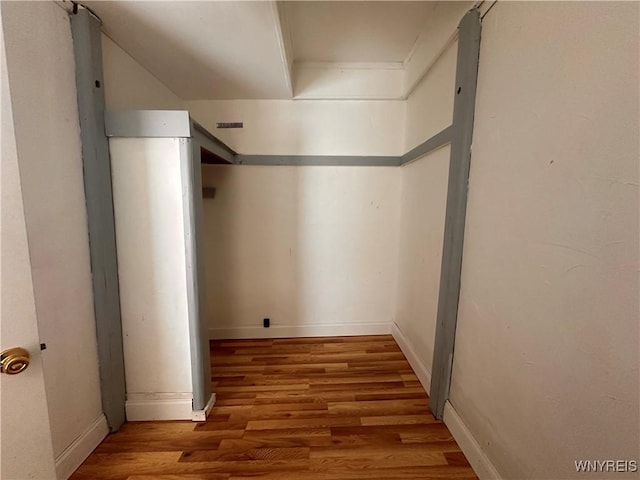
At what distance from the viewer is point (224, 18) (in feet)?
4.38

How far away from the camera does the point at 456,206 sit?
57.7 inches

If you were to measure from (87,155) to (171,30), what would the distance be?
2.84ft

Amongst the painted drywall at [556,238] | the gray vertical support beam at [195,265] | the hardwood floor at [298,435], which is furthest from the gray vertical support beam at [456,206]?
the gray vertical support beam at [195,265]

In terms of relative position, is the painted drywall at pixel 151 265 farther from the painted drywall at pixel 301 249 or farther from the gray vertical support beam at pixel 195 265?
the painted drywall at pixel 301 249

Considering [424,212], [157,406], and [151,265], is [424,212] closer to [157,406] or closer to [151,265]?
[151,265]

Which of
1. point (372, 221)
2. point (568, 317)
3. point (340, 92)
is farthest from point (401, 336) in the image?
point (340, 92)

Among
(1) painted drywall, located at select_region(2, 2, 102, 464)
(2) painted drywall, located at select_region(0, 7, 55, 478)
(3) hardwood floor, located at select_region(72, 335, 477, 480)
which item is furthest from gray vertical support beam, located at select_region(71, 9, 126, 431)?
(2) painted drywall, located at select_region(0, 7, 55, 478)

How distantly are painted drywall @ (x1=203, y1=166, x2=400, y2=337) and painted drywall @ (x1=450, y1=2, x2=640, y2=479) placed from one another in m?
1.25

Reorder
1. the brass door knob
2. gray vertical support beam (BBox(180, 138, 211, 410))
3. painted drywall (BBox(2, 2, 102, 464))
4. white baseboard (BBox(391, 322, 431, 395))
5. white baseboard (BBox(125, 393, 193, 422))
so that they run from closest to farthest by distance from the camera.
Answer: the brass door knob, painted drywall (BBox(2, 2, 102, 464)), gray vertical support beam (BBox(180, 138, 211, 410)), white baseboard (BBox(125, 393, 193, 422)), white baseboard (BBox(391, 322, 431, 395))

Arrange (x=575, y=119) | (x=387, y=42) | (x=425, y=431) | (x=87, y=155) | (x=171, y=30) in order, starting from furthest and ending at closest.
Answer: (x=387, y=42) → (x=425, y=431) → (x=171, y=30) → (x=87, y=155) → (x=575, y=119)

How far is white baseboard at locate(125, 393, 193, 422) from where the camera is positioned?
157cm

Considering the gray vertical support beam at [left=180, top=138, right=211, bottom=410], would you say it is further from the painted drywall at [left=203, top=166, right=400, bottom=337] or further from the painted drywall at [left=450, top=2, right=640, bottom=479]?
the painted drywall at [left=450, top=2, right=640, bottom=479]

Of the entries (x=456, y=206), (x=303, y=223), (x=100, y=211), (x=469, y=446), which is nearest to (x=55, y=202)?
(x=100, y=211)

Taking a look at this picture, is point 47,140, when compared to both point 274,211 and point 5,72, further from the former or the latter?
point 274,211
